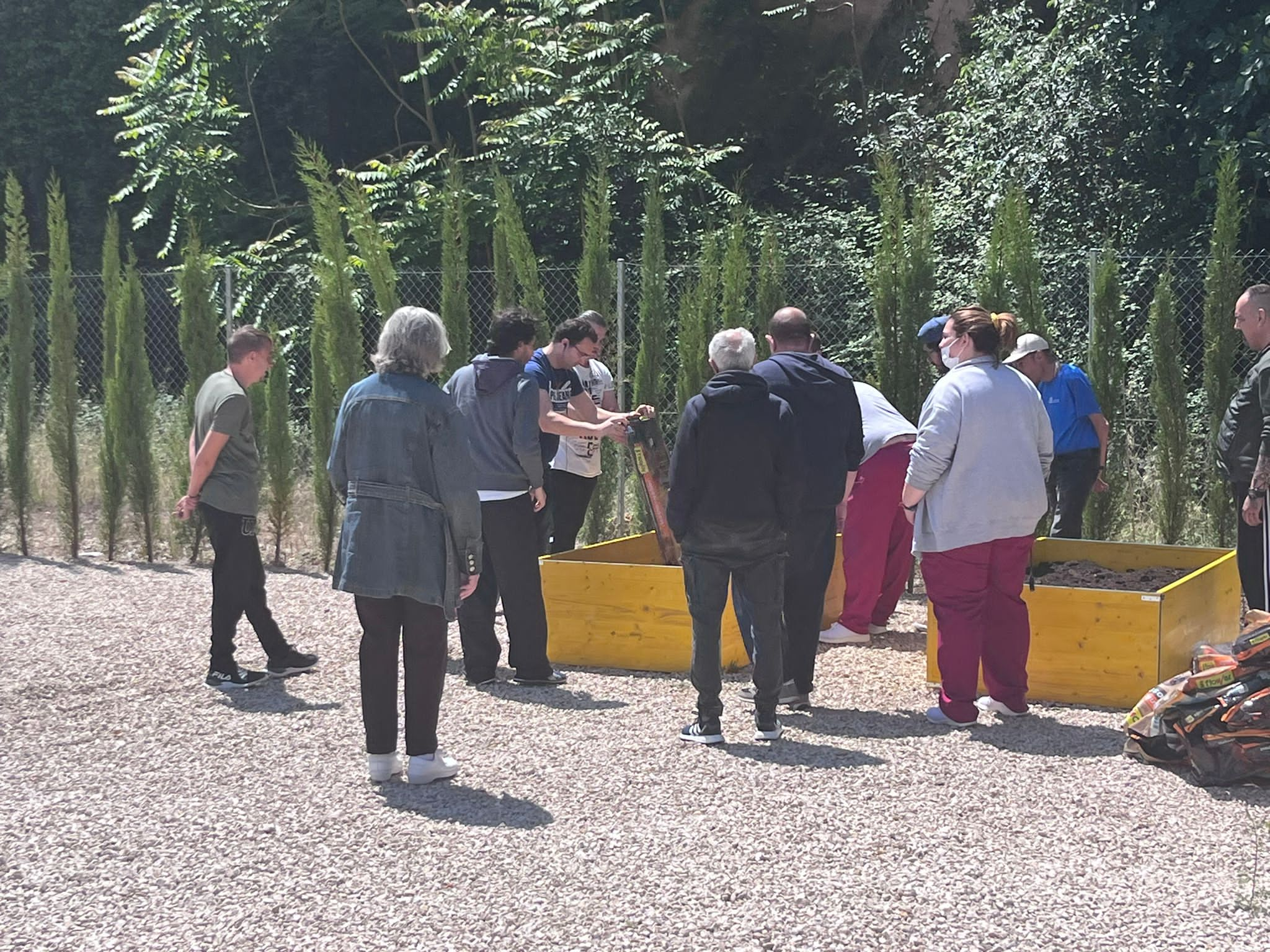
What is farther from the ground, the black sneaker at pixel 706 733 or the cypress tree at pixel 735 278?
the cypress tree at pixel 735 278

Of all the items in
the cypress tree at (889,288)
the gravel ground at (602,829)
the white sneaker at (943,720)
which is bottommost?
the gravel ground at (602,829)

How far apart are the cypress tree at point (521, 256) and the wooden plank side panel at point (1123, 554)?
4.47 metres

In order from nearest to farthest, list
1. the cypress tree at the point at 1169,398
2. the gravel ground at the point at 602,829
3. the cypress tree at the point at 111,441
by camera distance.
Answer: the gravel ground at the point at 602,829, the cypress tree at the point at 1169,398, the cypress tree at the point at 111,441

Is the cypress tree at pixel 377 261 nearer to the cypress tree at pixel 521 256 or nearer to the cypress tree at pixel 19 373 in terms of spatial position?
the cypress tree at pixel 521 256

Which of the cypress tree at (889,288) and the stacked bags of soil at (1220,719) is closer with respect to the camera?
the stacked bags of soil at (1220,719)

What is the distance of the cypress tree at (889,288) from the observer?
1042cm

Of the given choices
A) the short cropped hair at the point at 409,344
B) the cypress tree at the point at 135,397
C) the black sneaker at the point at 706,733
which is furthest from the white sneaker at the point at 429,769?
the cypress tree at the point at 135,397

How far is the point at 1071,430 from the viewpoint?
29.0 ft

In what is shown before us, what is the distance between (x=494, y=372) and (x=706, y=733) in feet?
6.78

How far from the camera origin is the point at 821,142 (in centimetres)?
1912

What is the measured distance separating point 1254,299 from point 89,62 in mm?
18146

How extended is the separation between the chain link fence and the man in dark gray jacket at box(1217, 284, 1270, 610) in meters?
2.54

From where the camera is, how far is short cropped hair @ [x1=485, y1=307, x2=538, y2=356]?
7.16 meters

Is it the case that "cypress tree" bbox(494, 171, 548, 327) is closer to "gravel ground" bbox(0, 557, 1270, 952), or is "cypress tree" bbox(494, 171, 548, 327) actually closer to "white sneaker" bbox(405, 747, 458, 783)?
"gravel ground" bbox(0, 557, 1270, 952)
